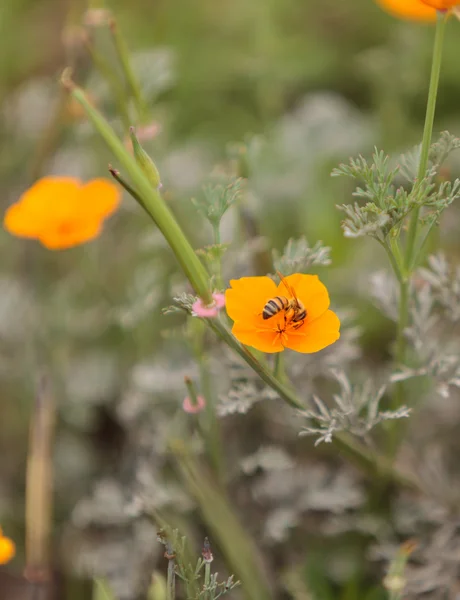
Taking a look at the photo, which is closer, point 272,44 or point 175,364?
point 175,364

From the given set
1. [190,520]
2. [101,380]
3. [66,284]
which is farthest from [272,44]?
[190,520]

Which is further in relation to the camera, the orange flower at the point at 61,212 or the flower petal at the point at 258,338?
the orange flower at the point at 61,212

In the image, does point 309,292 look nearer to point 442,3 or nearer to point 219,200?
point 219,200

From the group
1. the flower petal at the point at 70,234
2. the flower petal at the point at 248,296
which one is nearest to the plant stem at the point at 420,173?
the flower petal at the point at 248,296

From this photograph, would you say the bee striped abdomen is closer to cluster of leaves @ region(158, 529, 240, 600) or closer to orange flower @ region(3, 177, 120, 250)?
cluster of leaves @ region(158, 529, 240, 600)

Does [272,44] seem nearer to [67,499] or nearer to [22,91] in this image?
[22,91]

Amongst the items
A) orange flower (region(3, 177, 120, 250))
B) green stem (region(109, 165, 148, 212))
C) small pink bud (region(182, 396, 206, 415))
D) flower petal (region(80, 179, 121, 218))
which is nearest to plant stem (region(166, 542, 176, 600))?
small pink bud (region(182, 396, 206, 415))

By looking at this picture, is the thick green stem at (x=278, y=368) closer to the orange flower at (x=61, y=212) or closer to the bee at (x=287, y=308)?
the bee at (x=287, y=308)
